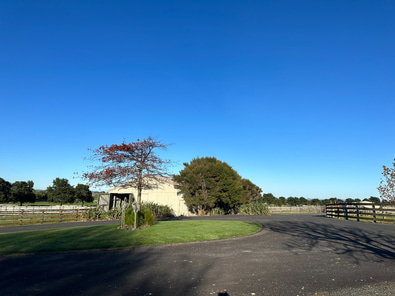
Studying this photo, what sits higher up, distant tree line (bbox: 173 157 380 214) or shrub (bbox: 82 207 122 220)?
distant tree line (bbox: 173 157 380 214)

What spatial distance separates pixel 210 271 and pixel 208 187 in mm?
23968

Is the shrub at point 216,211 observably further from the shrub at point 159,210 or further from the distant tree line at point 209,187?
the shrub at point 159,210

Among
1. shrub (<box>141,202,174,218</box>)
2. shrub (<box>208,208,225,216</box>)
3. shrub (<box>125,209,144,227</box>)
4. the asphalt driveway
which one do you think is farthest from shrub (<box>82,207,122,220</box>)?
the asphalt driveway

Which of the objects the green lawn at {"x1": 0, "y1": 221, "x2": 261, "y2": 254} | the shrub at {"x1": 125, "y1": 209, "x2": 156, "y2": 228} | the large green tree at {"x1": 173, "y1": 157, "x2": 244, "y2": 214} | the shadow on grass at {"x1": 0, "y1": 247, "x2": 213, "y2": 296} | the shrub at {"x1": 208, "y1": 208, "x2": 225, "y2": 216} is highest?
the large green tree at {"x1": 173, "y1": 157, "x2": 244, "y2": 214}

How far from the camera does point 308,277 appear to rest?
212 inches

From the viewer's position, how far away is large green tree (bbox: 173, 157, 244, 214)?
28969 millimetres

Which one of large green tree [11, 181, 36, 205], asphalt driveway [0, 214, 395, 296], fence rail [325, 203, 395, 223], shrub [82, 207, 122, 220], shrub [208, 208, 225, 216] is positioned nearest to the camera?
asphalt driveway [0, 214, 395, 296]

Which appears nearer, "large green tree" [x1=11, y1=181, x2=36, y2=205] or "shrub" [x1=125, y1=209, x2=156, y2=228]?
"shrub" [x1=125, y1=209, x2=156, y2=228]

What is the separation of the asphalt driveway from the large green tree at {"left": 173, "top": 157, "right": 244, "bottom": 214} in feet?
65.7

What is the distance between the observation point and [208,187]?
29.8 metres

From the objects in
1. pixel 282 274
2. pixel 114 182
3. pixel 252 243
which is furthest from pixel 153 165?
pixel 282 274

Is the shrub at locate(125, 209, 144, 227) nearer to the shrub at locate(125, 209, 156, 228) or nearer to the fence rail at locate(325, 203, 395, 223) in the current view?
the shrub at locate(125, 209, 156, 228)

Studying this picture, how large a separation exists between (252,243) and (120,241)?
17.6ft

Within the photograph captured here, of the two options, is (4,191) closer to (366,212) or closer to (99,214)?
(99,214)
